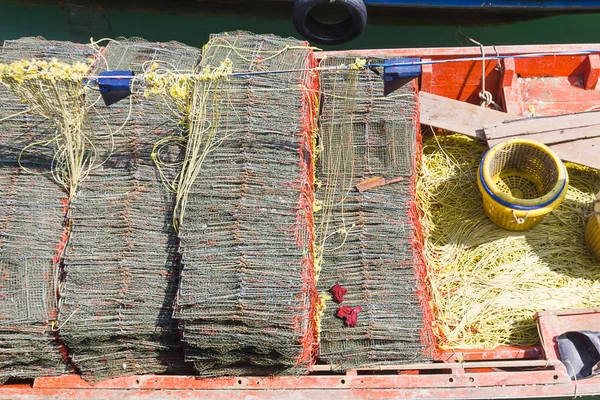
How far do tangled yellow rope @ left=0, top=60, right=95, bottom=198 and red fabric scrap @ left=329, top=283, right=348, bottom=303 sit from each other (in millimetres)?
2523

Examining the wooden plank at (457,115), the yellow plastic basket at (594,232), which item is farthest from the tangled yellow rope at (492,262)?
the wooden plank at (457,115)

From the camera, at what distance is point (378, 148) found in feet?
20.3

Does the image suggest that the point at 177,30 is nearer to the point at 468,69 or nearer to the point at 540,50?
the point at 468,69

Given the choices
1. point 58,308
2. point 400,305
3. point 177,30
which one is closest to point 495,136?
point 400,305

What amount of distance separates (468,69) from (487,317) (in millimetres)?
2904

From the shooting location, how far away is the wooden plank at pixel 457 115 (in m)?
6.66

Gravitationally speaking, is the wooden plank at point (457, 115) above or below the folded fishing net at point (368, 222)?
above

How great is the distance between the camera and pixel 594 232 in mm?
5996

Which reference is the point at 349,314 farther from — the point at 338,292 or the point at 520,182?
the point at 520,182

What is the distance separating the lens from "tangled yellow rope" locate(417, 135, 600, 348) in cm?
599

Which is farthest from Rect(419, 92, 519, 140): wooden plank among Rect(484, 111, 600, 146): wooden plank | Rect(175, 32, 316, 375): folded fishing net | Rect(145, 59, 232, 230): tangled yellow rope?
Rect(145, 59, 232, 230): tangled yellow rope

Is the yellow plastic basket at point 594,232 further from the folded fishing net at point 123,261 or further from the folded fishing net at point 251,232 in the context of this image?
Answer: the folded fishing net at point 123,261

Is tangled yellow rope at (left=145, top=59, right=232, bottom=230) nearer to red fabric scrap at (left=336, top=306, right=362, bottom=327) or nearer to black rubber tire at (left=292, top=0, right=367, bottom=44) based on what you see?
red fabric scrap at (left=336, top=306, right=362, bottom=327)

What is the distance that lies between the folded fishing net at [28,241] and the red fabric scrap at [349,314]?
8.23ft
